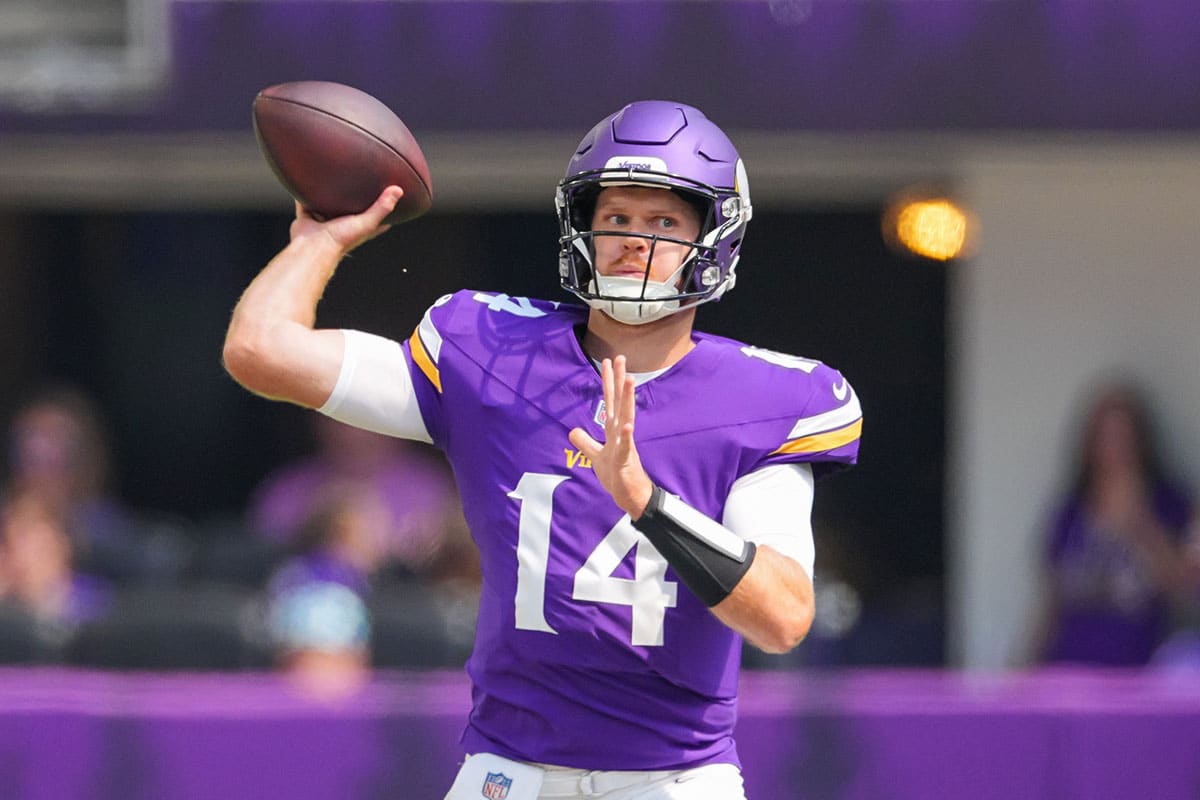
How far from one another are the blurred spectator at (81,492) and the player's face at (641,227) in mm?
4548

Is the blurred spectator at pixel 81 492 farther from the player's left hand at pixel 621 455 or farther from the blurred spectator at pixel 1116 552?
the player's left hand at pixel 621 455

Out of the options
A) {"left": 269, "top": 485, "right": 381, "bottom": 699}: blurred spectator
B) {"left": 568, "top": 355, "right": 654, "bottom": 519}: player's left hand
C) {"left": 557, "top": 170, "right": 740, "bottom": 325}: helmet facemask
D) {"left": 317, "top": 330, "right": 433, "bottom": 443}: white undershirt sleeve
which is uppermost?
{"left": 557, "top": 170, "right": 740, "bottom": 325}: helmet facemask

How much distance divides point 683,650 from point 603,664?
0.14m

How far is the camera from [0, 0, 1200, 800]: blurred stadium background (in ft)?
22.8

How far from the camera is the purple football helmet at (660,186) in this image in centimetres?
313

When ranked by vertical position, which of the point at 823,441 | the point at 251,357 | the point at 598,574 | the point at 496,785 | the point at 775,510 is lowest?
the point at 496,785

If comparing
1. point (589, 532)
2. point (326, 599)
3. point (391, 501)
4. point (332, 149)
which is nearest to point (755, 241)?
point (391, 501)

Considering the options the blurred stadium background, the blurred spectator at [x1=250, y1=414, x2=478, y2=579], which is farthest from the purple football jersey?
the blurred spectator at [x1=250, y1=414, x2=478, y2=579]

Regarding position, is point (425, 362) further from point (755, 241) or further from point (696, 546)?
point (755, 241)

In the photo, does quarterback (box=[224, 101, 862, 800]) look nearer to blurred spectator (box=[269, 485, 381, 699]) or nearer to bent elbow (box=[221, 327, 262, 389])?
bent elbow (box=[221, 327, 262, 389])

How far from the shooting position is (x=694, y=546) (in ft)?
9.18

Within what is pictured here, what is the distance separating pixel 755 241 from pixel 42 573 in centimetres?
343

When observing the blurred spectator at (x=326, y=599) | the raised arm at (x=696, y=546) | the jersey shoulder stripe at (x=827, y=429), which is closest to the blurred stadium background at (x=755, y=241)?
the blurred spectator at (x=326, y=599)

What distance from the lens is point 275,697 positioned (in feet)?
17.1
